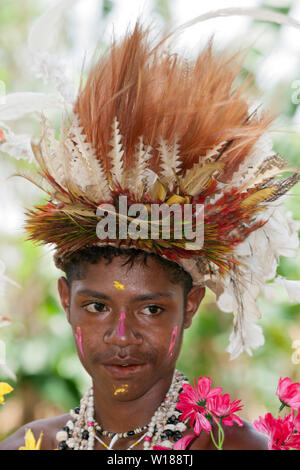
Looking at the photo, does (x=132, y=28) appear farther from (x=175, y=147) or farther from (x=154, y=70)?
(x=175, y=147)

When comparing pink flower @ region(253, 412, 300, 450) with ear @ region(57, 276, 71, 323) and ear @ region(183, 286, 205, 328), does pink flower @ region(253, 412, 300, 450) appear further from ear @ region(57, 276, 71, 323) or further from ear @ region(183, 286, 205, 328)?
ear @ region(57, 276, 71, 323)

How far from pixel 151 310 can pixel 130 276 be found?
122 mm

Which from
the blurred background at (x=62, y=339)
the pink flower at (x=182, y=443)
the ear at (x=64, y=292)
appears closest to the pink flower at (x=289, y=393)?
the pink flower at (x=182, y=443)

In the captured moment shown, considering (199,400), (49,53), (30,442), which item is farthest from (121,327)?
(49,53)

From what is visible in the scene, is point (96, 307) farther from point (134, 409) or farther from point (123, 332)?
point (134, 409)

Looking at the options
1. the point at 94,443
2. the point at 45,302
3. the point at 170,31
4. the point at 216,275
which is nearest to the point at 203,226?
the point at 216,275

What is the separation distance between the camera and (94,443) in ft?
5.82

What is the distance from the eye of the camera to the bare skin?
62.4 inches

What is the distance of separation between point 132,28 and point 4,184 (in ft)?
2.02

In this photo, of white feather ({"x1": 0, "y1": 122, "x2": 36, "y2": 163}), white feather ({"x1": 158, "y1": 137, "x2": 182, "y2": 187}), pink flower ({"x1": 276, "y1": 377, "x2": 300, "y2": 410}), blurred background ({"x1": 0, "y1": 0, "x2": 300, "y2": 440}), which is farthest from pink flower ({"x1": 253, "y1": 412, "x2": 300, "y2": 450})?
blurred background ({"x1": 0, "y1": 0, "x2": 300, "y2": 440})

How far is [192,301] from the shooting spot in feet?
5.87

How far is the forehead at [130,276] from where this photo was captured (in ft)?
5.26

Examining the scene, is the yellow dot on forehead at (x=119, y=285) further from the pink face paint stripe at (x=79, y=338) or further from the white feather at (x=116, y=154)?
the white feather at (x=116, y=154)

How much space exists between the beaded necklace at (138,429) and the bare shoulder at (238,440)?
0.25ft
